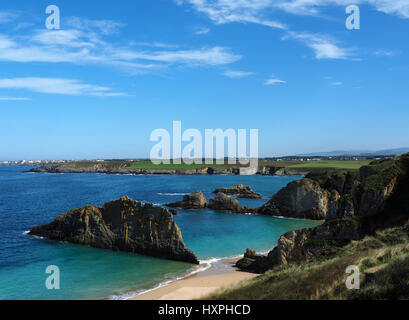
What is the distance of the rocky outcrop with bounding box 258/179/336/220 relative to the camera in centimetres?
5445

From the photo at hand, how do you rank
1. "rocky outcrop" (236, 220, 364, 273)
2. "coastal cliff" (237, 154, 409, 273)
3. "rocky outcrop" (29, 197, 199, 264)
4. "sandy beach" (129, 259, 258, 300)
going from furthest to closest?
"rocky outcrop" (29, 197, 199, 264) < "coastal cliff" (237, 154, 409, 273) < "rocky outcrop" (236, 220, 364, 273) < "sandy beach" (129, 259, 258, 300)

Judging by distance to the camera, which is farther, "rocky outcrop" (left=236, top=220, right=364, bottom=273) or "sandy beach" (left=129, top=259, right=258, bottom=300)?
"rocky outcrop" (left=236, top=220, right=364, bottom=273)

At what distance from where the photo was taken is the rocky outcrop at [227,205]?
60681 millimetres

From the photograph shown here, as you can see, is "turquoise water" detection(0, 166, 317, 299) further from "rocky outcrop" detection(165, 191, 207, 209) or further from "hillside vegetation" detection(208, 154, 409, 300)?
"rocky outcrop" detection(165, 191, 207, 209)

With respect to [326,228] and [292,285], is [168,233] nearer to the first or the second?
[326,228]

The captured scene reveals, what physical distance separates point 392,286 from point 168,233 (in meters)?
23.1

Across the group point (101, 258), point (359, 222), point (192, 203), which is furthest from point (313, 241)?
point (192, 203)

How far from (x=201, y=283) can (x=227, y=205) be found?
37743mm

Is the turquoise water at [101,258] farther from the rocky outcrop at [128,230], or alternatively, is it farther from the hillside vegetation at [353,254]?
the hillside vegetation at [353,254]

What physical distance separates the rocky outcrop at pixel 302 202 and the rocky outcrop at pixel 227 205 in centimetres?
420

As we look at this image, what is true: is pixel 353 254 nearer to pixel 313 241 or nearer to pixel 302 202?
pixel 313 241

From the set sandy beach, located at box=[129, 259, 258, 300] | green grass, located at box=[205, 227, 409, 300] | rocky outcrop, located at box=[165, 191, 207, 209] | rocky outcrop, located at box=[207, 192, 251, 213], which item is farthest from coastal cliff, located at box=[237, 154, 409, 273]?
rocky outcrop, located at box=[165, 191, 207, 209]

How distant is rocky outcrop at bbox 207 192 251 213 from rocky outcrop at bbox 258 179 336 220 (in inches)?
166

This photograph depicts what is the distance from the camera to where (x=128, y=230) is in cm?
3269
